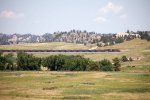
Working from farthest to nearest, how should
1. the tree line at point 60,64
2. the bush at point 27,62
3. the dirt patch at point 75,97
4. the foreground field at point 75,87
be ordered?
the bush at point 27,62 < the tree line at point 60,64 < the foreground field at point 75,87 < the dirt patch at point 75,97

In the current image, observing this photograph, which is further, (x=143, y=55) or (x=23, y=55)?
(x=143, y=55)

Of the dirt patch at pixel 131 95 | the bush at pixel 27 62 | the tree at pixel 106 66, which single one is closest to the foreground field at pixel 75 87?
the dirt patch at pixel 131 95

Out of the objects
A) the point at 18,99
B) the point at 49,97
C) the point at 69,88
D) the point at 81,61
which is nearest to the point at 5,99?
the point at 18,99

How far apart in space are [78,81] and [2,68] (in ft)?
162

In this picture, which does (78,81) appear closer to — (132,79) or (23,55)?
(132,79)

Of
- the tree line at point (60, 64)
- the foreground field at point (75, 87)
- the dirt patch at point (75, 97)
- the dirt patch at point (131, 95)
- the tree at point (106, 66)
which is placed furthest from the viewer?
the tree line at point (60, 64)

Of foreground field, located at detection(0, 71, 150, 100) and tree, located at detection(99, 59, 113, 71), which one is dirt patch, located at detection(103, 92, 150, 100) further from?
tree, located at detection(99, 59, 113, 71)

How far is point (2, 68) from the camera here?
411 ft

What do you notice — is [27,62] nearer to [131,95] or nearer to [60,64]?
[60,64]

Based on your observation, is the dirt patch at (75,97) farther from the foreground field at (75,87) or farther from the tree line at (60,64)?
the tree line at (60,64)

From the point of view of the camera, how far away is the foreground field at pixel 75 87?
209 ft

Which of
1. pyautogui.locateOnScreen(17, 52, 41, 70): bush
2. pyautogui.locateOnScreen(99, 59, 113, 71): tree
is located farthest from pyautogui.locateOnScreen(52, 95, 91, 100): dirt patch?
pyautogui.locateOnScreen(17, 52, 41, 70): bush

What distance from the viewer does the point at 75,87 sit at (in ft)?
255

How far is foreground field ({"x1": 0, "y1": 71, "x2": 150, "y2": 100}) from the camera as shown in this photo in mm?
63625
